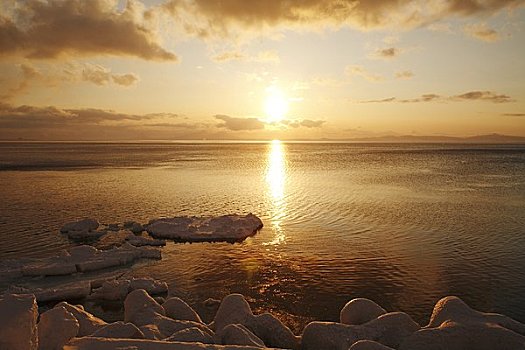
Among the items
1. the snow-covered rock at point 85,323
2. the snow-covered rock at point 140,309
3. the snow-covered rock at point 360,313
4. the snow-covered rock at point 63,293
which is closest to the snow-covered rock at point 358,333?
the snow-covered rock at point 360,313

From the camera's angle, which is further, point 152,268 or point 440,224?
point 440,224

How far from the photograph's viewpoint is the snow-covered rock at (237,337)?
8.58 m

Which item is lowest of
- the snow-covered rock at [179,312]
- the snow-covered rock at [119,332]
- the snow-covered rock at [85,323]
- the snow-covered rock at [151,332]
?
the snow-covered rock at [179,312]

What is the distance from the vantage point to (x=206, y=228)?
24188mm

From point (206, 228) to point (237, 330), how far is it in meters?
15.5

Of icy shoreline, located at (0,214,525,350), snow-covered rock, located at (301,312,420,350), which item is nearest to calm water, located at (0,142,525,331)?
icy shoreline, located at (0,214,525,350)

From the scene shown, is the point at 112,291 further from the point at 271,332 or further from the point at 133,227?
the point at 133,227

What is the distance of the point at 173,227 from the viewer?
79.3ft

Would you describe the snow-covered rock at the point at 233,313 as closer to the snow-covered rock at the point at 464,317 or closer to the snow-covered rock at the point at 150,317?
the snow-covered rock at the point at 150,317

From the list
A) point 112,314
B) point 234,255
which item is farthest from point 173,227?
point 112,314

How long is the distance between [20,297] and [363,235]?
1975 centimetres

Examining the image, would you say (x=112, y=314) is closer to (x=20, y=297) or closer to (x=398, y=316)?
(x=20, y=297)

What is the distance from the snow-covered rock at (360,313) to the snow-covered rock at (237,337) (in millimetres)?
3103

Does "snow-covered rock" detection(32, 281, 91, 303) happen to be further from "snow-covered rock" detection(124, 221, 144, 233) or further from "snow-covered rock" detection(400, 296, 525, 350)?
"snow-covered rock" detection(400, 296, 525, 350)
